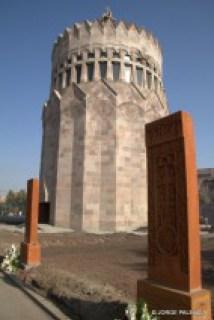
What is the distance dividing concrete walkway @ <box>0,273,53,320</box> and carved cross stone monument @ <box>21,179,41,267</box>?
2.06m

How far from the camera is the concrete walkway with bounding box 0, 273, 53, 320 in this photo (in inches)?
230

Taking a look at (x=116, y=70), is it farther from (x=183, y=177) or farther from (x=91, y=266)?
(x=183, y=177)

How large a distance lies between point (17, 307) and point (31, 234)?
4.10 metres

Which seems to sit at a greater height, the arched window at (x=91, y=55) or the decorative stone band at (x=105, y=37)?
the decorative stone band at (x=105, y=37)

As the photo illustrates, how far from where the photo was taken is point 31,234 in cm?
1038

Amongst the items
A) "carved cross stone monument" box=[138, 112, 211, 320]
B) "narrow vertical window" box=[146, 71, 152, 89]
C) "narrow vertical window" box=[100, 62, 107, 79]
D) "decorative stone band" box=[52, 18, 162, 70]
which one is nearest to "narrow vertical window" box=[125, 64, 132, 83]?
"decorative stone band" box=[52, 18, 162, 70]

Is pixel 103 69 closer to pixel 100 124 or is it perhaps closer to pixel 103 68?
pixel 103 68

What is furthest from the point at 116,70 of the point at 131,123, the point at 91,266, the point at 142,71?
the point at 91,266

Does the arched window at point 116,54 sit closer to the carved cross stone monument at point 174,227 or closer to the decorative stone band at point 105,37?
the decorative stone band at point 105,37

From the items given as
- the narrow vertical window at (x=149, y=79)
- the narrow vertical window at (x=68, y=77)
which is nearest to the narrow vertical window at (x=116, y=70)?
the narrow vertical window at (x=149, y=79)

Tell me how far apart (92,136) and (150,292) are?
22527 millimetres

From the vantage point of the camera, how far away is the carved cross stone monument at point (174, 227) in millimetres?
4559

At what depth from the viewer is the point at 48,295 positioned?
23.4 ft

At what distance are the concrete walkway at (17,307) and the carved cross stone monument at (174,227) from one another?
7.13 ft
